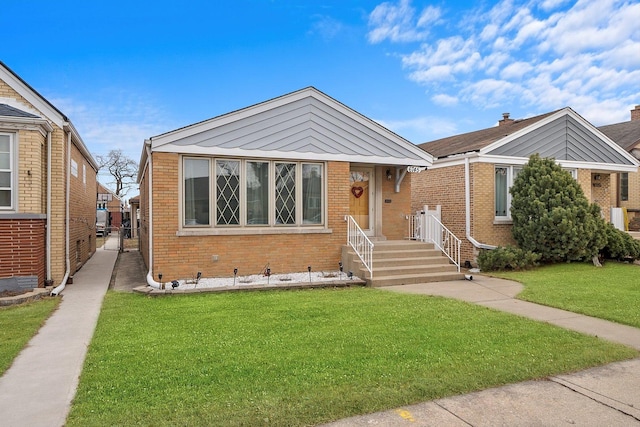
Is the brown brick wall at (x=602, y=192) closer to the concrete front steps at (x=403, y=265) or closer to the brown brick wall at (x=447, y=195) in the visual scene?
the brown brick wall at (x=447, y=195)

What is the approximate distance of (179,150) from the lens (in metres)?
9.13

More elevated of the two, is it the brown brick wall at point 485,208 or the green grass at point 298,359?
the brown brick wall at point 485,208

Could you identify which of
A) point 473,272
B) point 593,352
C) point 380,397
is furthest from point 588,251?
point 380,397

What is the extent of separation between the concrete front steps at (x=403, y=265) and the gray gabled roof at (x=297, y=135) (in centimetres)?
232

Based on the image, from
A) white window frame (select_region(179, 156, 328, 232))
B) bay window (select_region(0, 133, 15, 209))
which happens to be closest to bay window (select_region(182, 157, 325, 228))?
white window frame (select_region(179, 156, 328, 232))

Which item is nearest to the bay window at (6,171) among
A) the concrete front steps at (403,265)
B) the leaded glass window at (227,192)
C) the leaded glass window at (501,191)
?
the leaded glass window at (227,192)

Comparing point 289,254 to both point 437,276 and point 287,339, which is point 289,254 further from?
point 287,339

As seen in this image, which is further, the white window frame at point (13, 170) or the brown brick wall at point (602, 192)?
the brown brick wall at point (602, 192)

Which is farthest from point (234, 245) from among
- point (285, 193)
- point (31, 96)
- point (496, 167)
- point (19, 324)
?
point (496, 167)

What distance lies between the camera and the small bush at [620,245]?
487 inches

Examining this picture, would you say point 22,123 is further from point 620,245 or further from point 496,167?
point 620,245

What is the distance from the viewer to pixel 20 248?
26.6ft

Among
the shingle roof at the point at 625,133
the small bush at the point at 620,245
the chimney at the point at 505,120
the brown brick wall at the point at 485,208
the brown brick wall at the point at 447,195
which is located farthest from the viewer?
the shingle roof at the point at 625,133

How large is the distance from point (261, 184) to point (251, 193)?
33cm
